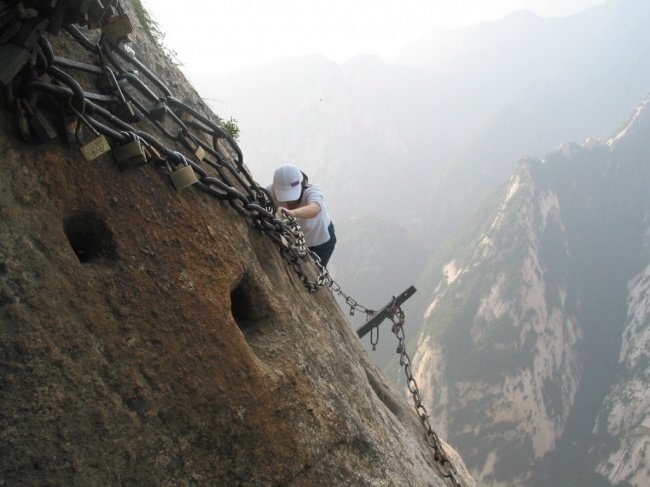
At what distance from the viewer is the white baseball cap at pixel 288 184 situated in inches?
191

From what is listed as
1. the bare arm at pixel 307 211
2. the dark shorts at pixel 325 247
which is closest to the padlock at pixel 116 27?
the bare arm at pixel 307 211

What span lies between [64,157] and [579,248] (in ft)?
309

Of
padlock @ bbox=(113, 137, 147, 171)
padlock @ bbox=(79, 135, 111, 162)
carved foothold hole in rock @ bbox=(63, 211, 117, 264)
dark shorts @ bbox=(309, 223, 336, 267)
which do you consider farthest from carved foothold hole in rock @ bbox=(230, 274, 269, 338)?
dark shorts @ bbox=(309, 223, 336, 267)

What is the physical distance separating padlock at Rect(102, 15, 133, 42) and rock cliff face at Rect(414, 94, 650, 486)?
190ft

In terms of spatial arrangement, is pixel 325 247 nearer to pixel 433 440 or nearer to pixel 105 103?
pixel 433 440

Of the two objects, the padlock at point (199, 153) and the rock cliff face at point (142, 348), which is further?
the padlock at point (199, 153)

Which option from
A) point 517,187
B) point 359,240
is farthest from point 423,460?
point 359,240

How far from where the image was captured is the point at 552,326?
6638 centimetres

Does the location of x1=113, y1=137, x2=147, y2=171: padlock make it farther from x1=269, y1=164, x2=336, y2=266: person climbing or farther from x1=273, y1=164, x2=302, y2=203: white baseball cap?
x1=273, y1=164, x2=302, y2=203: white baseball cap

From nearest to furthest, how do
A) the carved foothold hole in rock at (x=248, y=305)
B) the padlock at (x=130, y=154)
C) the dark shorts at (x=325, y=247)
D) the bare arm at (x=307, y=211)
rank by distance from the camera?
the padlock at (x=130, y=154), the carved foothold hole in rock at (x=248, y=305), the bare arm at (x=307, y=211), the dark shorts at (x=325, y=247)

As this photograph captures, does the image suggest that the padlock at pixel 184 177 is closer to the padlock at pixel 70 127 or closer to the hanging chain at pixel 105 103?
the hanging chain at pixel 105 103

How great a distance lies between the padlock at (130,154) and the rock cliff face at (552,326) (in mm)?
57578

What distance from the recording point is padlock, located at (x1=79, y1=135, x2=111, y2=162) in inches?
87.4

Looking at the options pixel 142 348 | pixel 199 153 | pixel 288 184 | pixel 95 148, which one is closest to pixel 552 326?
pixel 288 184
